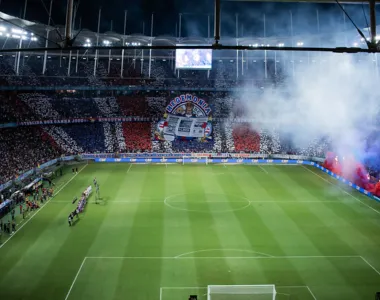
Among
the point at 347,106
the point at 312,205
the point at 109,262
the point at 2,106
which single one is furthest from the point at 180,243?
the point at 2,106

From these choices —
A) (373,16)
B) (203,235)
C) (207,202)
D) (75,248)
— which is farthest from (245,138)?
(373,16)

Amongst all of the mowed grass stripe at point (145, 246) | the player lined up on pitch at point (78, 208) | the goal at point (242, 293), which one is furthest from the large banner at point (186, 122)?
the goal at point (242, 293)

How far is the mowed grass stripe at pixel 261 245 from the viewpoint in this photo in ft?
59.7

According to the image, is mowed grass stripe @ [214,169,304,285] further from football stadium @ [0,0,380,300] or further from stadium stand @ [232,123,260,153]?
stadium stand @ [232,123,260,153]

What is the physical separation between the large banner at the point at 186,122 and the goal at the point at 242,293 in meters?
42.6

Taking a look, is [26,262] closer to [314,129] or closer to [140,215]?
[140,215]

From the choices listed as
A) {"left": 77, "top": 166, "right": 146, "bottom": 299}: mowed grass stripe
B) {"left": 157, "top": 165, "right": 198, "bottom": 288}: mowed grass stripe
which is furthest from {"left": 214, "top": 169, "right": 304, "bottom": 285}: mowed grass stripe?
{"left": 77, "top": 166, "right": 146, "bottom": 299}: mowed grass stripe

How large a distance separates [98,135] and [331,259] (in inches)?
1671

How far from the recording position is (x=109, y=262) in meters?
19.9

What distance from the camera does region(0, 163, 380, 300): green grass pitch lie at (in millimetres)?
17562

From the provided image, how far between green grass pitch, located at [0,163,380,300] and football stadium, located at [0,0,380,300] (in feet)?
0.40

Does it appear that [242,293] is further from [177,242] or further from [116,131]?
[116,131]

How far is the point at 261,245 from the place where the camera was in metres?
22.3

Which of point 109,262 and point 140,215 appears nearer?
point 109,262
